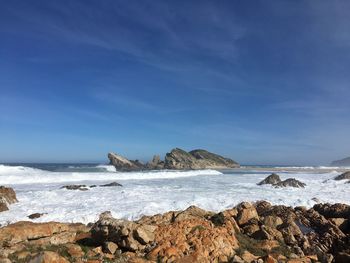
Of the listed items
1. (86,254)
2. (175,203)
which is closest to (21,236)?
(86,254)

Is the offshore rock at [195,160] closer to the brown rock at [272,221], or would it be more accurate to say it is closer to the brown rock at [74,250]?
the brown rock at [272,221]

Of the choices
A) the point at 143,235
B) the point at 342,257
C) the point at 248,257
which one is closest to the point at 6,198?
the point at 143,235

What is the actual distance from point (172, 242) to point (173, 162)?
92.2 metres

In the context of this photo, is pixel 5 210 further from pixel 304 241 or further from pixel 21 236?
pixel 304 241

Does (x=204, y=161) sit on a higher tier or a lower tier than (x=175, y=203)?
higher

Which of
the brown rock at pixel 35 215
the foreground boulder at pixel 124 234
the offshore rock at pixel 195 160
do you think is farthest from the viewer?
the offshore rock at pixel 195 160

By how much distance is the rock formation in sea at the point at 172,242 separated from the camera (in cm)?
1062

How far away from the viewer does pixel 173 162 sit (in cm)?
10344

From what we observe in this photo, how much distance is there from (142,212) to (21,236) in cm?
841

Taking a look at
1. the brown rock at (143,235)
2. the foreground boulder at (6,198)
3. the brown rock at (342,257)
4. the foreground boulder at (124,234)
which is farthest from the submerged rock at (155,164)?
the brown rock at (143,235)

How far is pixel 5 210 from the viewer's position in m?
20.3

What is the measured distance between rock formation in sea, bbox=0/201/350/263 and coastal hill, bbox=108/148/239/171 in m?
79.6

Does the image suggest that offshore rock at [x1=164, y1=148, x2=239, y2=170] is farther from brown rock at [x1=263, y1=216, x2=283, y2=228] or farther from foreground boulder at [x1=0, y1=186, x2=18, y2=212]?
brown rock at [x1=263, y1=216, x2=283, y2=228]

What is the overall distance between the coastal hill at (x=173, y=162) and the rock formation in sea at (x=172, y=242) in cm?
7958
